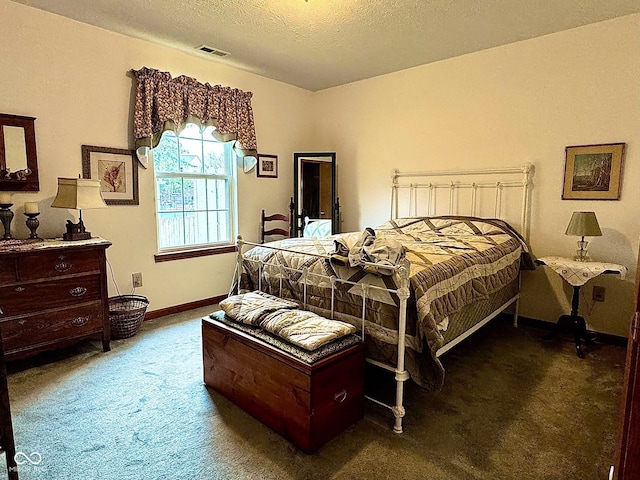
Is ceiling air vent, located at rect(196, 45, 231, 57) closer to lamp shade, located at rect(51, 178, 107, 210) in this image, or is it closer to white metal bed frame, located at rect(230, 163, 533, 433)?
lamp shade, located at rect(51, 178, 107, 210)

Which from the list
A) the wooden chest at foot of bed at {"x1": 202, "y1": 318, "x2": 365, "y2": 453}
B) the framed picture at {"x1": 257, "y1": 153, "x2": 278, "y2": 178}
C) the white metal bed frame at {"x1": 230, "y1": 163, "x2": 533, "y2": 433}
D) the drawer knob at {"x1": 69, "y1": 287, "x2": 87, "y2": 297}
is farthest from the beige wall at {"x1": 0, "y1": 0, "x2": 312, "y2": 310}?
the wooden chest at foot of bed at {"x1": 202, "y1": 318, "x2": 365, "y2": 453}

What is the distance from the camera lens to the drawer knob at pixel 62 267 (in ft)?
8.62

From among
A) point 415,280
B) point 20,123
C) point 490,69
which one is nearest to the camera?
point 415,280

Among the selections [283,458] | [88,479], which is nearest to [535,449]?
[283,458]

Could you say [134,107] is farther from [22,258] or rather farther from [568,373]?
[568,373]

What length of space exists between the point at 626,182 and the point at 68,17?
466 centimetres

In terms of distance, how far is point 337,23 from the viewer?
303 cm

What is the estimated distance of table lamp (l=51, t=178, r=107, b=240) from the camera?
2.75 metres

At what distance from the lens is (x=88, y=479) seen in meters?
1.60

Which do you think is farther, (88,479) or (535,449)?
(535,449)

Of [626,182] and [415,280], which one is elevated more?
[626,182]

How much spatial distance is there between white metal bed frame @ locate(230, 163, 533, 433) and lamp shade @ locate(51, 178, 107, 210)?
1.18 meters

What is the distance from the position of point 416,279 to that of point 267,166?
3.09 m

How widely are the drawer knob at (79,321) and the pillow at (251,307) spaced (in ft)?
4.14
